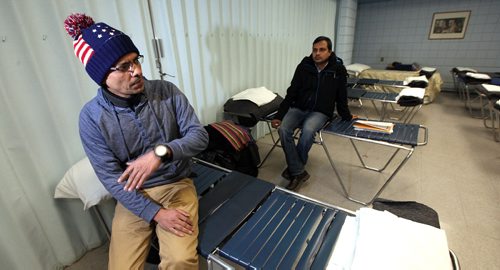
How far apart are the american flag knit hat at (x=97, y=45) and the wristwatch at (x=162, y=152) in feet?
1.21

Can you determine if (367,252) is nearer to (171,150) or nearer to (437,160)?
(171,150)

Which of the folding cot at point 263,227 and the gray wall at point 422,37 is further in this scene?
the gray wall at point 422,37

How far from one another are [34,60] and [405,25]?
7014 mm

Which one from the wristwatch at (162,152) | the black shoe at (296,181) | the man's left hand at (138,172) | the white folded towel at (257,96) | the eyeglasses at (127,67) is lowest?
the black shoe at (296,181)

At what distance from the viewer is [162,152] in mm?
979

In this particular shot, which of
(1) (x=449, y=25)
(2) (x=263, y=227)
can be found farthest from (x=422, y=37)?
(2) (x=263, y=227)

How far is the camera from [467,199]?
203 centimetres

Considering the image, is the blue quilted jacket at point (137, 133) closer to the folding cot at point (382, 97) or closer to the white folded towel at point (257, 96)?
the white folded towel at point (257, 96)

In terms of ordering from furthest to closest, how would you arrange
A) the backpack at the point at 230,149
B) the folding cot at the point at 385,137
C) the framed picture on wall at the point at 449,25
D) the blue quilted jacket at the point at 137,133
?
the framed picture on wall at the point at 449,25, the backpack at the point at 230,149, the folding cot at the point at 385,137, the blue quilted jacket at the point at 137,133

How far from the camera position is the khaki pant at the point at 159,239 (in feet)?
3.25

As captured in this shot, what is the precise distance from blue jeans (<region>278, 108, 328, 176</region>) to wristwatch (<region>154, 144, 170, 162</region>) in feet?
4.52

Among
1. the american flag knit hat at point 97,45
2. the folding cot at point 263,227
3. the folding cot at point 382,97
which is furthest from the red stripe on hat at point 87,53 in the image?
the folding cot at point 382,97

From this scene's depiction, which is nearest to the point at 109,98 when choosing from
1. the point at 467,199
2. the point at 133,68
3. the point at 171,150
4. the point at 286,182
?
the point at 133,68

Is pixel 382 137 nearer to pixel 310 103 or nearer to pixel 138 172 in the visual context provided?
pixel 310 103
